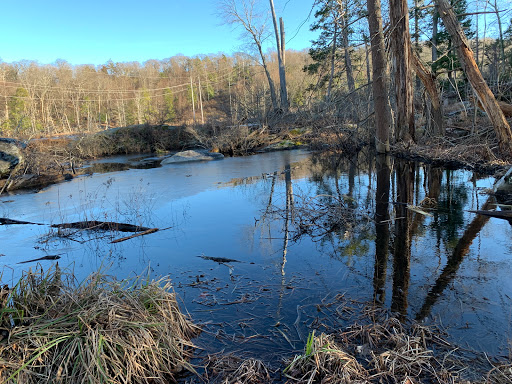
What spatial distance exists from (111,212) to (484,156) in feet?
35.7

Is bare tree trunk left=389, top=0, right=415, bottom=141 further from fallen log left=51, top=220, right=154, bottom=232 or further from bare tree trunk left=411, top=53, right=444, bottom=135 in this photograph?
fallen log left=51, top=220, right=154, bottom=232

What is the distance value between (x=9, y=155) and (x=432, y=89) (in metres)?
16.8

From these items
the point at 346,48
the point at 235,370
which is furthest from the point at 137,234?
the point at 346,48

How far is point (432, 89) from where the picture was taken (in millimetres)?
14453

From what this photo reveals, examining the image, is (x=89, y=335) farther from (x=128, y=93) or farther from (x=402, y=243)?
(x=128, y=93)

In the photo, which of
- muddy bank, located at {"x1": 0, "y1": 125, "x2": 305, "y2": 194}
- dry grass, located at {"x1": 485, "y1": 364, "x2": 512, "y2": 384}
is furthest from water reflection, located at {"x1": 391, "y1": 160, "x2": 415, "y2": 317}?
muddy bank, located at {"x1": 0, "y1": 125, "x2": 305, "y2": 194}

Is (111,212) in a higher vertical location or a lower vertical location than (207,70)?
lower

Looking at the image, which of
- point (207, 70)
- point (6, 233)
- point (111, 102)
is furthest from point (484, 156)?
point (207, 70)

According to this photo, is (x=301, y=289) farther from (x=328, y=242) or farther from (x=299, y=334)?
(x=328, y=242)

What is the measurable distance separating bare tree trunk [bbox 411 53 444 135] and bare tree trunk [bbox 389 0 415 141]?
25.5 inches

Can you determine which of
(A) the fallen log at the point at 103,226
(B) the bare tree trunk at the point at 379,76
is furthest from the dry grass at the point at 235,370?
(B) the bare tree trunk at the point at 379,76

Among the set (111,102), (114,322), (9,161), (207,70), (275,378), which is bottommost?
(275,378)

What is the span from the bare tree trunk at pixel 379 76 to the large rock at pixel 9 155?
14278 mm

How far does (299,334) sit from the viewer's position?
11.2ft
